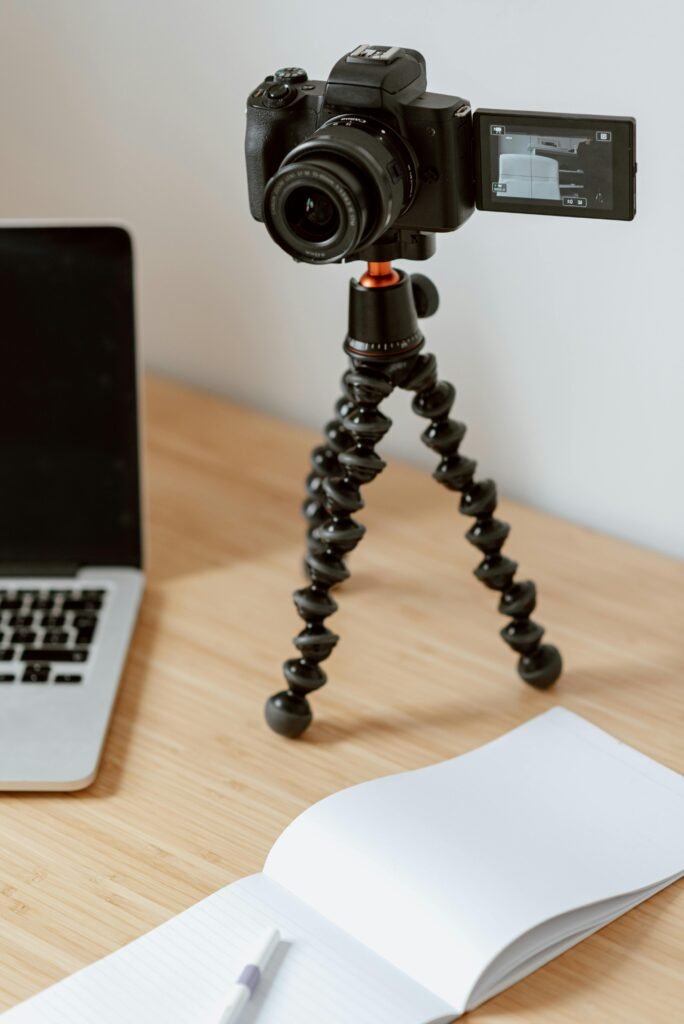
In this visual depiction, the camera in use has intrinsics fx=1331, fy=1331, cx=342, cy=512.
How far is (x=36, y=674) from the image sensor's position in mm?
956

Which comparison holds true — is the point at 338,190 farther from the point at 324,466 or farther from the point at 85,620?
the point at 85,620

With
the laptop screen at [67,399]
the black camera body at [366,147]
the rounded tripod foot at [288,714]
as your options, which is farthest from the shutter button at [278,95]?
the rounded tripod foot at [288,714]

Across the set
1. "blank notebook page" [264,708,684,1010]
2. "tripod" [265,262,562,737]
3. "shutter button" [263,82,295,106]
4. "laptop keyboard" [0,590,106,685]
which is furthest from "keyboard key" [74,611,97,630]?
"shutter button" [263,82,295,106]

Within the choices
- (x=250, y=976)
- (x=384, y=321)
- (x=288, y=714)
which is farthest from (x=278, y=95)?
(x=250, y=976)

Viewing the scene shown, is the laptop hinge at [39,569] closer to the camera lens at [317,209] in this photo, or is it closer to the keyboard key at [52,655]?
the keyboard key at [52,655]

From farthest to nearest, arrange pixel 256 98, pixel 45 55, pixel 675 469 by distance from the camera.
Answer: pixel 45 55 < pixel 675 469 < pixel 256 98

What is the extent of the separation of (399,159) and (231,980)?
0.48m

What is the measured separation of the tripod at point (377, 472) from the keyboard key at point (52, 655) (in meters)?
0.16

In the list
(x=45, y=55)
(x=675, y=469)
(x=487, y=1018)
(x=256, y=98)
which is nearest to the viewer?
(x=487, y=1018)

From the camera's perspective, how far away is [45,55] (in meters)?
1.29

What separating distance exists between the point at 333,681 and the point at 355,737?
7cm

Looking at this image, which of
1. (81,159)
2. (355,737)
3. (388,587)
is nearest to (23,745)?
(355,737)

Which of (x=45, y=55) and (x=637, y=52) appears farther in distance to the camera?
(x=45, y=55)

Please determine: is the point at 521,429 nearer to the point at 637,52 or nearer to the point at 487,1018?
the point at 637,52
